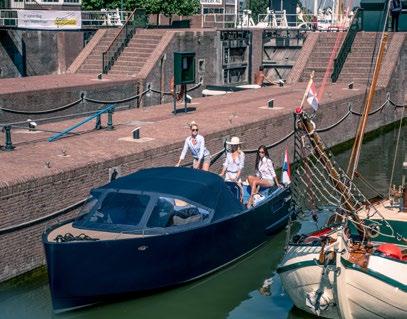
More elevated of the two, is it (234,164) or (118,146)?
(118,146)

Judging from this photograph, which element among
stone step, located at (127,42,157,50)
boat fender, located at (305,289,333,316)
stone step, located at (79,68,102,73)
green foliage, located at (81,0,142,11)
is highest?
green foliage, located at (81,0,142,11)

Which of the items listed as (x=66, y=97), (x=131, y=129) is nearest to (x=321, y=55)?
(x=66, y=97)

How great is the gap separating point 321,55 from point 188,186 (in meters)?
24.2

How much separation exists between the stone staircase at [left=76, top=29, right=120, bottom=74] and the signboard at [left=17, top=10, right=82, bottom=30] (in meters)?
1.54

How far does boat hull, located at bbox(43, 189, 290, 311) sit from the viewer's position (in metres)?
13.2

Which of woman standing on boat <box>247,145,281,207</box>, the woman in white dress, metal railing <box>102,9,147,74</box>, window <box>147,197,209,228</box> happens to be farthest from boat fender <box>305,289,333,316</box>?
metal railing <box>102,9,147,74</box>

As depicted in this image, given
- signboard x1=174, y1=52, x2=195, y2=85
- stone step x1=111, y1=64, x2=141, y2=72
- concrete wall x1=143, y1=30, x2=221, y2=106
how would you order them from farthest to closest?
1. stone step x1=111, y1=64, x2=141, y2=72
2. concrete wall x1=143, y1=30, x2=221, y2=106
3. signboard x1=174, y1=52, x2=195, y2=85

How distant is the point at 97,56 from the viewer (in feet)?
120

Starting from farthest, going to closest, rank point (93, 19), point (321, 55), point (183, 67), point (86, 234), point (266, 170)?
point (93, 19), point (321, 55), point (183, 67), point (266, 170), point (86, 234)

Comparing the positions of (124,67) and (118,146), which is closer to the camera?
(118,146)

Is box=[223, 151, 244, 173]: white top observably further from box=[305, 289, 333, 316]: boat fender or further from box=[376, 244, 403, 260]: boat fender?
box=[376, 244, 403, 260]: boat fender

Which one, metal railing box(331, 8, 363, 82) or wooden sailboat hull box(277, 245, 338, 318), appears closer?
wooden sailboat hull box(277, 245, 338, 318)

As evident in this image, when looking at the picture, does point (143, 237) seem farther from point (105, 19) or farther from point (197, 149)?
point (105, 19)

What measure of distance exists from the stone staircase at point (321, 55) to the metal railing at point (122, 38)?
27.5 feet
